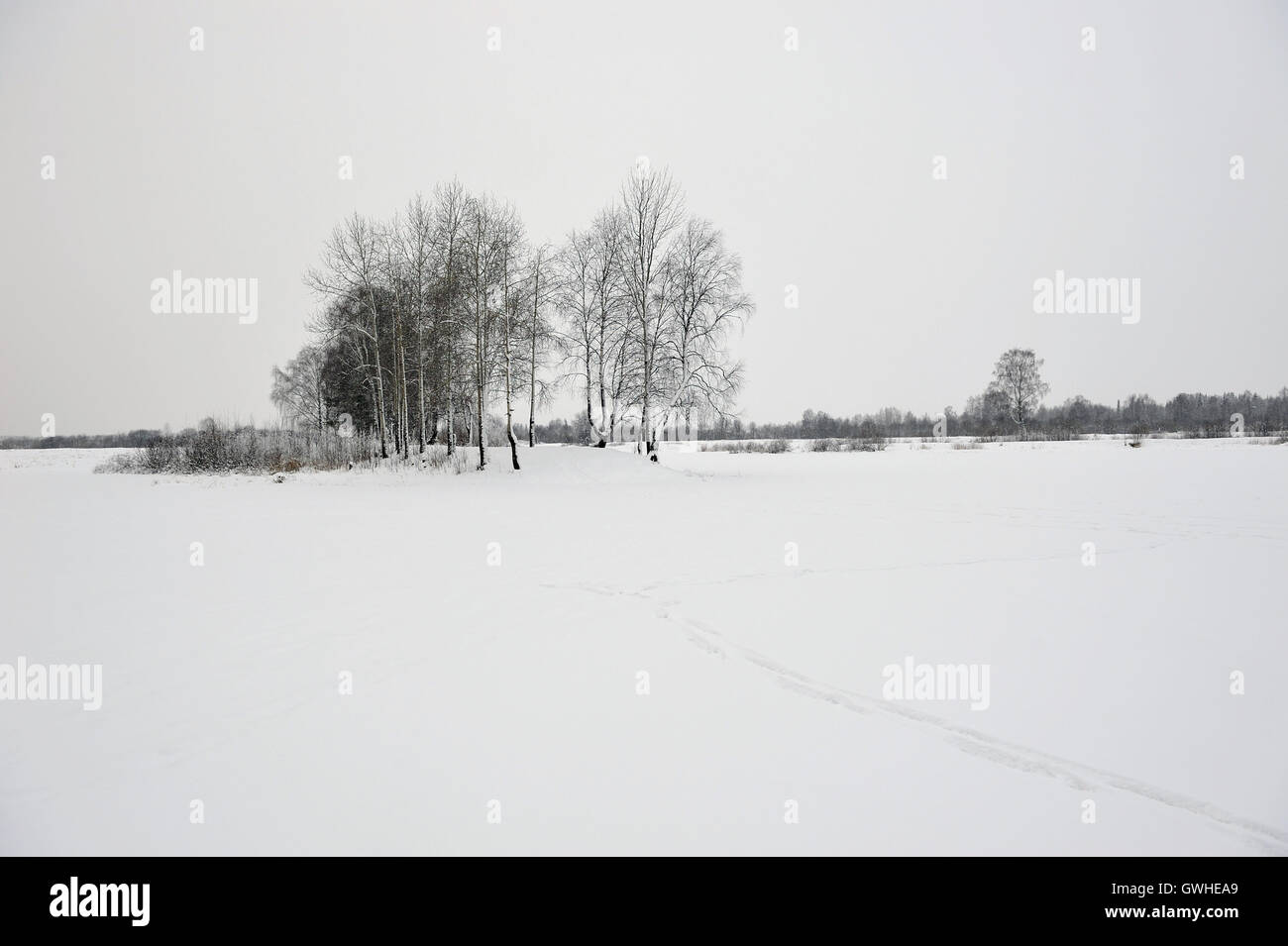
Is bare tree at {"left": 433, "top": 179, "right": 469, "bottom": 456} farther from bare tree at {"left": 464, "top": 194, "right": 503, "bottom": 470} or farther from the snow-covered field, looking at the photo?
the snow-covered field

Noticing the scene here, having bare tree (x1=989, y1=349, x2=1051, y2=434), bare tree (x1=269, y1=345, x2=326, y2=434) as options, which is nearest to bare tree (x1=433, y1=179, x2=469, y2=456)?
bare tree (x1=269, y1=345, x2=326, y2=434)

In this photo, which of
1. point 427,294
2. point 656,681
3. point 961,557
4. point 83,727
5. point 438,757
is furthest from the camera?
point 427,294

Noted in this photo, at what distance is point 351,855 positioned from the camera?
2.62m

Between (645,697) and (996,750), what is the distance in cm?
218

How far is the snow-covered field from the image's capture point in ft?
9.12

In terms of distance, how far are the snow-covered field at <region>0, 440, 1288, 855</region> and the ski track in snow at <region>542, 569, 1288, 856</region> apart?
0.02 metres

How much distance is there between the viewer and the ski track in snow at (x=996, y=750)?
2.76 m

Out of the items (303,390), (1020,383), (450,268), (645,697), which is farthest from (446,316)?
(1020,383)

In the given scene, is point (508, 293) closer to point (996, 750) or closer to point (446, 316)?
point (446, 316)

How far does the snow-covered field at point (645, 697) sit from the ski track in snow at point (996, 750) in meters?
0.02
